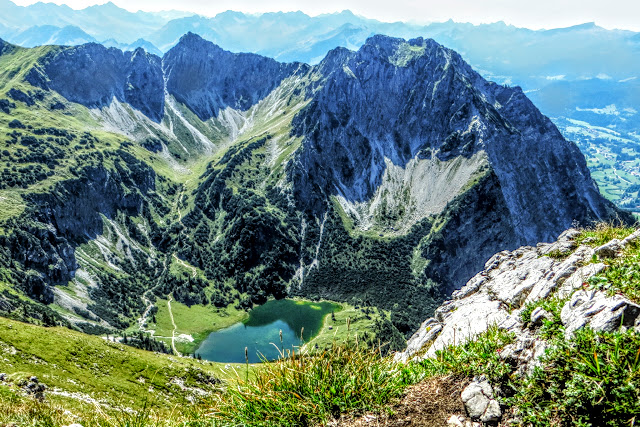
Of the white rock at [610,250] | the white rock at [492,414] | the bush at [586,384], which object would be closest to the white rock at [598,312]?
the bush at [586,384]

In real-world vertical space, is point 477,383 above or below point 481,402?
above

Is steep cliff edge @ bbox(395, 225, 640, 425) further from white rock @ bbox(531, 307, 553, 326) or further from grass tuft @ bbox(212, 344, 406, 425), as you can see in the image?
grass tuft @ bbox(212, 344, 406, 425)

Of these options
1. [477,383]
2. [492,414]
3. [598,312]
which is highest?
[598,312]

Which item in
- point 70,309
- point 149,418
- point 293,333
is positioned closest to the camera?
point 149,418

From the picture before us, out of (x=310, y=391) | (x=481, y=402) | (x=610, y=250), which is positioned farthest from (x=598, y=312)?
(x=310, y=391)

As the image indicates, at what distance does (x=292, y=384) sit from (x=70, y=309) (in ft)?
671

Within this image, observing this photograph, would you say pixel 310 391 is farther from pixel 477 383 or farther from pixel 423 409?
pixel 477 383

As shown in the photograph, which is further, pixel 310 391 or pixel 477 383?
pixel 477 383

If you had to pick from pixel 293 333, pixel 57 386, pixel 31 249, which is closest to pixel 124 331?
pixel 31 249

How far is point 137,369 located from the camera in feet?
269

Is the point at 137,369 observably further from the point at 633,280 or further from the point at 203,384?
the point at 633,280

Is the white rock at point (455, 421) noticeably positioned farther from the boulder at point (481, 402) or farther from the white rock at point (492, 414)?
the white rock at point (492, 414)

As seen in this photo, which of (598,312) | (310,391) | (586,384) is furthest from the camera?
(598,312)

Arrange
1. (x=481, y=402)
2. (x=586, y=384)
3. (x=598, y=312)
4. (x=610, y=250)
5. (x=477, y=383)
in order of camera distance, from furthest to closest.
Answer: (x=610, y=250)
(x=598, y=312)
(x=477, y=383)
(x=481, y=402)
(x=586, y=384)
